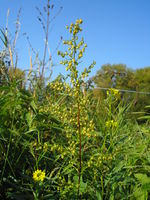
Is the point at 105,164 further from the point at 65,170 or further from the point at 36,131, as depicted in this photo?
the point at 36,131

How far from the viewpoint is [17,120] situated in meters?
1.54

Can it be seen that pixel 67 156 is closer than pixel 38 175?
No

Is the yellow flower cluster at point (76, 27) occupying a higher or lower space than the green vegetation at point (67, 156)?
higher

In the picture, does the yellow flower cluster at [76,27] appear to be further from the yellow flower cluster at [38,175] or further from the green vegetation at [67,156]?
the yellow flower cluster at [38,175]

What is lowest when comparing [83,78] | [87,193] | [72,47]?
[87,193]

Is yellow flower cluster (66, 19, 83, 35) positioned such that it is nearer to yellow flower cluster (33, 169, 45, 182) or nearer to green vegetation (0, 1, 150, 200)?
green vegetation (0, 1, 150, 200)

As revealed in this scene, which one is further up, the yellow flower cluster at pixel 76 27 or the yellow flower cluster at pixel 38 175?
the yellow flower cluster at pixel 76 27

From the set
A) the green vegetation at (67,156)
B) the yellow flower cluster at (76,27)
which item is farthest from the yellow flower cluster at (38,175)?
the yellow flower cluster at (76,27)

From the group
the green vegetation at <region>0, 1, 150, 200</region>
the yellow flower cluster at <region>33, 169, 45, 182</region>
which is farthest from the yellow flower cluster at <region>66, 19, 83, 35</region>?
the yellow flower cluster at <region>33, 169, 45, 182</region>

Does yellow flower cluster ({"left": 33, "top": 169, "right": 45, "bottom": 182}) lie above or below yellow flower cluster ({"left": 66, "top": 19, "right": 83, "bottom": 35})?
below

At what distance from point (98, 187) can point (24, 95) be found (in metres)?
0.62

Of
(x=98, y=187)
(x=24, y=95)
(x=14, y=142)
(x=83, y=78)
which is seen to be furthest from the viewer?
(x=24, y=95)

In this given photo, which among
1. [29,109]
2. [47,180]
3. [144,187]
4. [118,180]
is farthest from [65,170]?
[29,109]

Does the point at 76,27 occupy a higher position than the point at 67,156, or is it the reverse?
the point at 76,27
